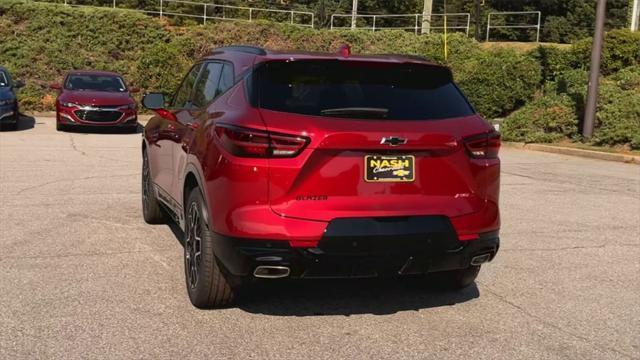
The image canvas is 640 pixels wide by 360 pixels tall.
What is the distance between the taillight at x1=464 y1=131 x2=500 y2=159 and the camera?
435 cm

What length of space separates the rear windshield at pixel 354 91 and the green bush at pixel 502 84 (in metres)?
16.6

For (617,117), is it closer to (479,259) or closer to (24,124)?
(479,259)

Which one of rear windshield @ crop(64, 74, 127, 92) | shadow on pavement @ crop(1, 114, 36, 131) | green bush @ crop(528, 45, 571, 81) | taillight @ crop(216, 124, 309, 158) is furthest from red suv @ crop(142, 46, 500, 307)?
green bush @ crop(528, 45, 571, 81)

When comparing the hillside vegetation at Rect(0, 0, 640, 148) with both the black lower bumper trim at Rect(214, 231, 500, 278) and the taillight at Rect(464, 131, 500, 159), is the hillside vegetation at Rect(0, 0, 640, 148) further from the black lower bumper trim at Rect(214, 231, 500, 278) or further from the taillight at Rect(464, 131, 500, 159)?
the black lower bumper trim at Rect(214, 231, 500, 278)

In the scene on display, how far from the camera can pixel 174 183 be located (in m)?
5.58

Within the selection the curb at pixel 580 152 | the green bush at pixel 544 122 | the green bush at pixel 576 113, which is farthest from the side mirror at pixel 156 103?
the green bush at pixel 544 122

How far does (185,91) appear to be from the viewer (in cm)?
611

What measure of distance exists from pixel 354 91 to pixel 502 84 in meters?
17.4

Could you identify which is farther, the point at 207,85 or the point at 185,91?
the point at 185,91

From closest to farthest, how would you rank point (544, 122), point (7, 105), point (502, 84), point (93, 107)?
point (7, 105), point (93, 107), point (544, 122), point (502, 84)

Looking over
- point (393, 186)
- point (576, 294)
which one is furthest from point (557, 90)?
point (393, 186)

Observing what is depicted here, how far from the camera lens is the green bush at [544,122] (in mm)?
17875

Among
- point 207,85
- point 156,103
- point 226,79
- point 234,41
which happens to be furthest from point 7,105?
point 234,41

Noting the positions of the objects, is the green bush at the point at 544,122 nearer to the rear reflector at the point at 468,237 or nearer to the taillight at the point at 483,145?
the taillight at the point at 483,145
